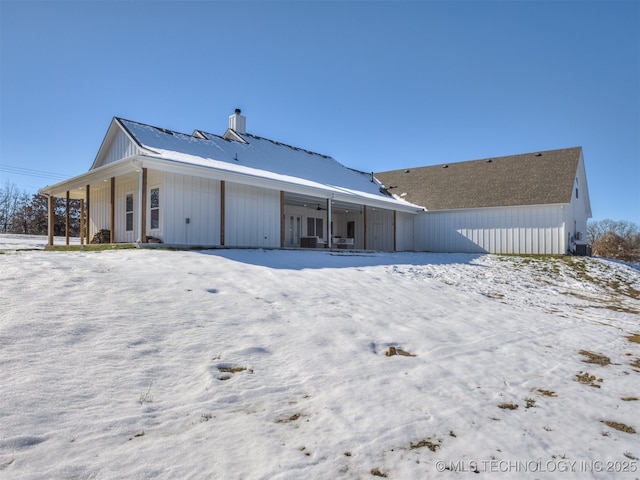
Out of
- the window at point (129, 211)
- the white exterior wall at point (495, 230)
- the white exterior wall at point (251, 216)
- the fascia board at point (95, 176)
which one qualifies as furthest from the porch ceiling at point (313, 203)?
the fascia board at point (95, 176)

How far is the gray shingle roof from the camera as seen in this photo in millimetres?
21875

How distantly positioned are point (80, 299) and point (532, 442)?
18.8 feet

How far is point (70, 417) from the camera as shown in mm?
3219

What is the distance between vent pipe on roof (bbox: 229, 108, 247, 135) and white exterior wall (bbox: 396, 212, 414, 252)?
10213mm

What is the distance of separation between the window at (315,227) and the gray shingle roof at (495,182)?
6.21 meters

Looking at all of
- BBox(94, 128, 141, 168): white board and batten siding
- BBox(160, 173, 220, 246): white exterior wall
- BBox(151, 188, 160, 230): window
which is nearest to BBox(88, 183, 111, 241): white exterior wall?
BBox(94, 128, 141, 168): white board and batten siding

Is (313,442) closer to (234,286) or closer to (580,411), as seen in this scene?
(580,411)

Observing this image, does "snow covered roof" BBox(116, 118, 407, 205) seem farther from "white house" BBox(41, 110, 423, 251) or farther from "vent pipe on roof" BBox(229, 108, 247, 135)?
Result: "vent pipe on roof" BBox(229, 108, 247, 135)

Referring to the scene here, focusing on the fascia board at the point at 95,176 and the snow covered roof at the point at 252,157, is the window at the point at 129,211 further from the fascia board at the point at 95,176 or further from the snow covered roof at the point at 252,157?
the snow covered roof at the point at 252,157

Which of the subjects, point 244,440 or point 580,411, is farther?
point 580,411

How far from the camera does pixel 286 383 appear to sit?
4.23m

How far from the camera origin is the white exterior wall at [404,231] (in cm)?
2453

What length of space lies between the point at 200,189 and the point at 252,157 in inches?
194

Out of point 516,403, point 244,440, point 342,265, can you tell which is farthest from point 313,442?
point 342,265
